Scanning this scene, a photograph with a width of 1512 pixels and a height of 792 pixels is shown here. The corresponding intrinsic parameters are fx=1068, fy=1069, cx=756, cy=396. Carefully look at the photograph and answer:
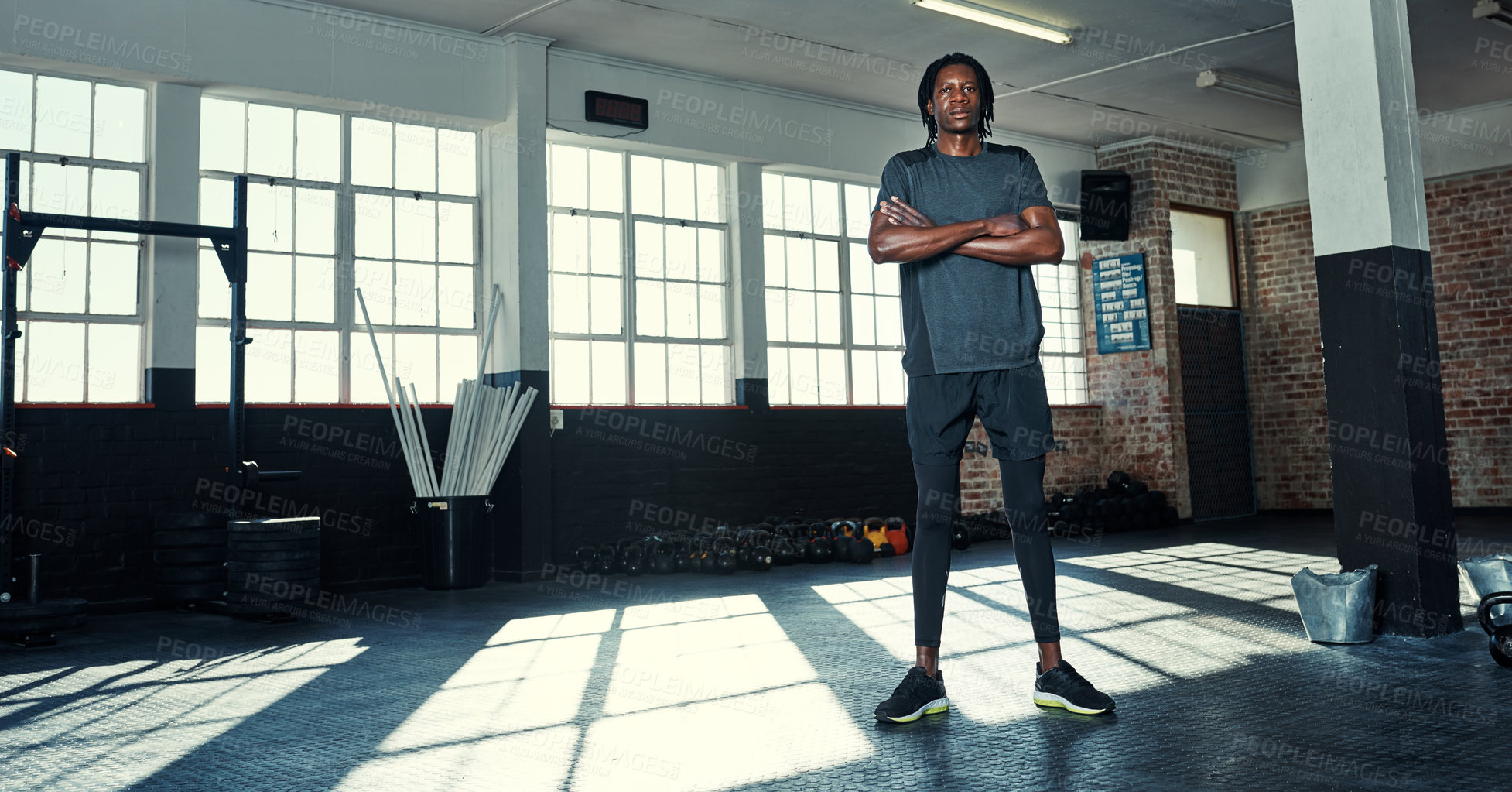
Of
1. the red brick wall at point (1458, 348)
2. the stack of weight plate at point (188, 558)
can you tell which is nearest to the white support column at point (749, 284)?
the stack of weight plate at point (188, 558)

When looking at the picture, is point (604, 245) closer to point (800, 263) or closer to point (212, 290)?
point (800, 263)

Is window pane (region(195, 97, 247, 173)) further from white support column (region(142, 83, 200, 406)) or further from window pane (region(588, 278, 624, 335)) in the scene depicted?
window pane (region(588, 278, 624, 335))

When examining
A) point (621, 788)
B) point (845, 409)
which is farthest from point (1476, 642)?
point (845, 409)

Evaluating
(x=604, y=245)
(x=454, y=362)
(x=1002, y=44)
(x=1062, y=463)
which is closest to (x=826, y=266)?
(x=604, y=245)

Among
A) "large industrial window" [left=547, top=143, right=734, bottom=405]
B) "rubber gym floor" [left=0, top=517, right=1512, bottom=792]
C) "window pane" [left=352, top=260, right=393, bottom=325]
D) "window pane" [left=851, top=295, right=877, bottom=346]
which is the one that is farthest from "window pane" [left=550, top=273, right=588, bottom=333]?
"rubber gym floor" [left=0, top=517, right=1512, bottom=792]

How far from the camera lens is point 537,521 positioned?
736 cm

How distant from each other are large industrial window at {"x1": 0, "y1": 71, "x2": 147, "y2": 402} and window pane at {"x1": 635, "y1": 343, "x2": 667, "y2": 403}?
3.32 meters

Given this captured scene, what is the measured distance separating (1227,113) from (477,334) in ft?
23.9

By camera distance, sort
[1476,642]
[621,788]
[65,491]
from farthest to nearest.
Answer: [65,491]
[1476,642]
[621,788]

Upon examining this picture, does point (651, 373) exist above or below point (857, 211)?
below

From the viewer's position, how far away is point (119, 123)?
631 centimetres

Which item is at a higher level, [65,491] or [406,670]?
[65,491]

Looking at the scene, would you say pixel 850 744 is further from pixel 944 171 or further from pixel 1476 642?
pixel 1476 642

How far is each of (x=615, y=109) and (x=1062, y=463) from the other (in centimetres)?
564
